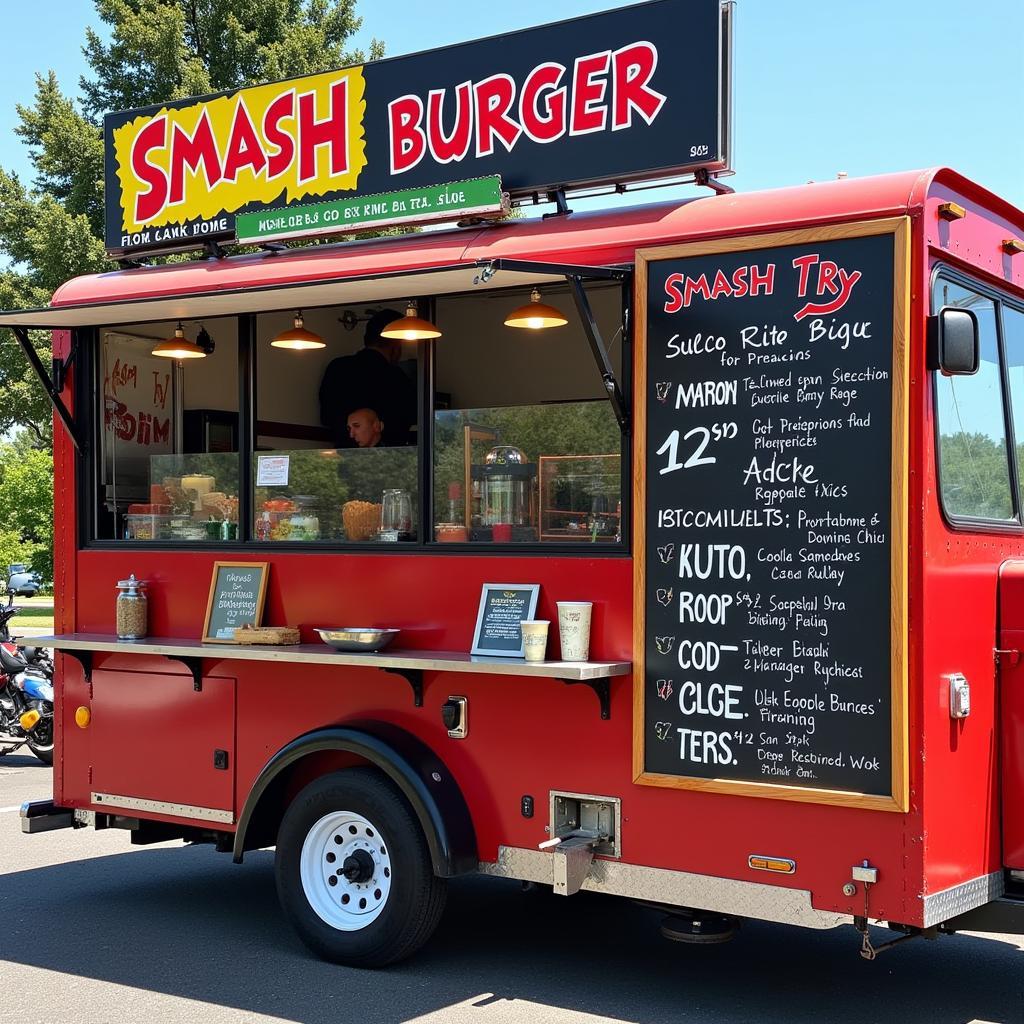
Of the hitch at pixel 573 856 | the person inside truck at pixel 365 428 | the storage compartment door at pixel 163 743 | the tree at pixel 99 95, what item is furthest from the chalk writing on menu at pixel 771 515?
the tree at pixel 99 95

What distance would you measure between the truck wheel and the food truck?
17mm

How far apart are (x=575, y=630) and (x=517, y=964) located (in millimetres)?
1497

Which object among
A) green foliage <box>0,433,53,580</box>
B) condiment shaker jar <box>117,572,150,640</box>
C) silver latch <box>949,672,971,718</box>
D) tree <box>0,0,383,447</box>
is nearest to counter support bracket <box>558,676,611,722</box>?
silver latch <box>949,672,971,718</box>

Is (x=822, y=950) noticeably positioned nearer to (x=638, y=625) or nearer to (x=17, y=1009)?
(x=638, y=625)

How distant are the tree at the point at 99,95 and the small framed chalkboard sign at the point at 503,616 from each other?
17.8 metres

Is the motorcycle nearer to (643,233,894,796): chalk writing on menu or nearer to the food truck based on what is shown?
the food truck

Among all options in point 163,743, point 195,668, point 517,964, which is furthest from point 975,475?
point 163,743

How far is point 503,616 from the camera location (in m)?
5.18

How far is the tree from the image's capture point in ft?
72.7

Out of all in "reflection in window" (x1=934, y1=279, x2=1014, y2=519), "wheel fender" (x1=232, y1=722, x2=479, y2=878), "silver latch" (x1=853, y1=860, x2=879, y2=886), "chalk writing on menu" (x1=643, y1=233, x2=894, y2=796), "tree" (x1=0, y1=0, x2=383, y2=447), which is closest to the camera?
"silver latch" (x1=853, y1=860, x2=879, y2=886)

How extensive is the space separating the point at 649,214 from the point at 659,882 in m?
2.48

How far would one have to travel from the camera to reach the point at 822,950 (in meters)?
5.60

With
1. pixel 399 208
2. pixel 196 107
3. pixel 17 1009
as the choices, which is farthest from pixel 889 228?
pixel 17 1009

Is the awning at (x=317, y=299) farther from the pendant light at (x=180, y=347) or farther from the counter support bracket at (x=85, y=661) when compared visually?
the counter support bracket at (x=85, y=661)
